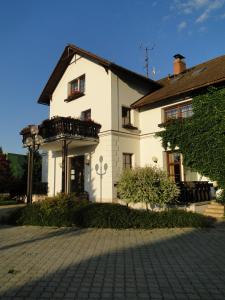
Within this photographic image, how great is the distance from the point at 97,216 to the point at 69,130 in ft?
22.3

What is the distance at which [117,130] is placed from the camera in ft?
56.1

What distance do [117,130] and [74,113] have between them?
14.0ft


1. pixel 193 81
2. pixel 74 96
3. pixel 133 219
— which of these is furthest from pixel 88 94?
pixel 133 219

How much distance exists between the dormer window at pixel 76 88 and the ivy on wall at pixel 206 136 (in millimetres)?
7378

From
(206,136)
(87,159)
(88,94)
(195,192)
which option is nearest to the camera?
(195,192)

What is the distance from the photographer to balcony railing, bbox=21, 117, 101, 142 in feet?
52.0

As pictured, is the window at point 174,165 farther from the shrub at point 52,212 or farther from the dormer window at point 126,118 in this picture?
the shrub at point 52,212

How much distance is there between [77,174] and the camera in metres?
19.1

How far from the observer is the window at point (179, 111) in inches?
627

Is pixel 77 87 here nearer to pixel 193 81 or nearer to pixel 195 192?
pixel 193 81

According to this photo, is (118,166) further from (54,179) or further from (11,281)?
(11,281)

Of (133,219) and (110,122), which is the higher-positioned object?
(110,122)

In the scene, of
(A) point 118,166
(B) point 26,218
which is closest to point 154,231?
(B) point 26,218

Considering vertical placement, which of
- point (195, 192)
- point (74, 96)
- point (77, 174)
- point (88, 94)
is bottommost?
point (195, 192)
